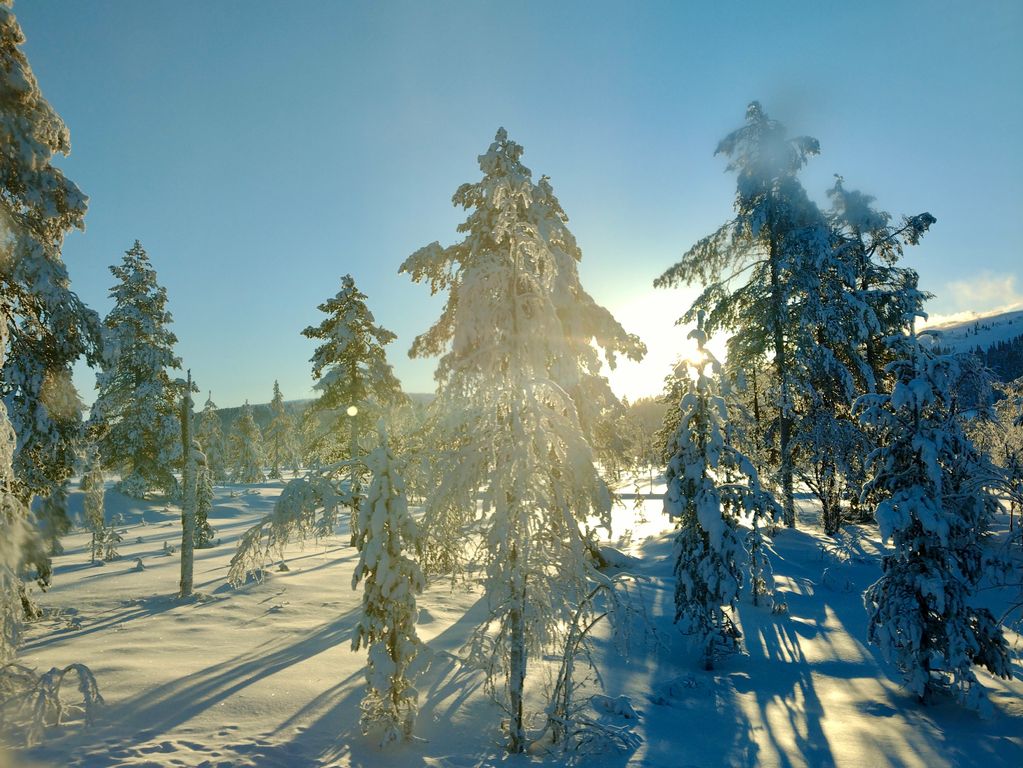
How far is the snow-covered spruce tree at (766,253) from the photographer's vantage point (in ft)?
63.4

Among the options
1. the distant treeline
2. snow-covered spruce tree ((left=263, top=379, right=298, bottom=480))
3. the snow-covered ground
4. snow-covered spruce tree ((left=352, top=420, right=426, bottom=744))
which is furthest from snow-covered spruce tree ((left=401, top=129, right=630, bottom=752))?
the distant treeline

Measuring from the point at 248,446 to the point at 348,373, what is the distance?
205ft

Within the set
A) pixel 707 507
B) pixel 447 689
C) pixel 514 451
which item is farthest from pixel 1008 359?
pixel 514 451

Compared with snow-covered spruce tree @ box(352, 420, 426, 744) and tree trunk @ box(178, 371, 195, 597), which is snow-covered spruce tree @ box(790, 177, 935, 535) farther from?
tree trunk @ box(178, 371, 195, 597)

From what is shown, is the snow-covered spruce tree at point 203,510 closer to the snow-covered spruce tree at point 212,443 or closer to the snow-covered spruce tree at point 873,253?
the snow-covered spruce tree at point 212,443

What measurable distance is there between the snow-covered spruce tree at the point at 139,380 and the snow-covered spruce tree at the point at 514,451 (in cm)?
1697

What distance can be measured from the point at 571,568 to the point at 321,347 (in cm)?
1645

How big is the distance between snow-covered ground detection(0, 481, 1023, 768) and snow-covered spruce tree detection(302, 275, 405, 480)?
20.0 feet

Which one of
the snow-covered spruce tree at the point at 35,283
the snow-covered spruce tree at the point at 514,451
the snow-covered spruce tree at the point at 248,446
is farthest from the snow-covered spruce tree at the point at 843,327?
the snow-covered spruce tree at the point at 248,446

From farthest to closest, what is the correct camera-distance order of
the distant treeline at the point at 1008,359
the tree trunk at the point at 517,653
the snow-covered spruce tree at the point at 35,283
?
the distant treeline at the point at 1008,359 < the snow-covered spruce tree at the point at 35,283 < the tree trunk at the point at 517,653

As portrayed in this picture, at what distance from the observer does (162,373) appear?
2153 centimetres

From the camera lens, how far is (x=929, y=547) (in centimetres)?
1033

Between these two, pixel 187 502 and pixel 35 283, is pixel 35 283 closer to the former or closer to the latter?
pixel 35 283

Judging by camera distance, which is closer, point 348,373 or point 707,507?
point 707,507
